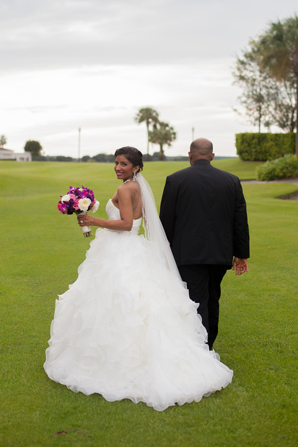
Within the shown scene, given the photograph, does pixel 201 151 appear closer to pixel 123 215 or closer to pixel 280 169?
pixel 123 215

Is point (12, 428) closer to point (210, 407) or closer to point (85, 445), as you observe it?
point (85, 445)

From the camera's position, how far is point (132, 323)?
179 inches

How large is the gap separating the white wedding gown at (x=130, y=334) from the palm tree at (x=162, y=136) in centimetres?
7979

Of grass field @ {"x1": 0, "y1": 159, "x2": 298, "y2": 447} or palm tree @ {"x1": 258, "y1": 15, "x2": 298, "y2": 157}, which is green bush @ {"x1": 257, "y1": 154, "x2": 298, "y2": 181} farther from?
grass field @ {"x1": 0, "y1": 159, "x2": 298, "y2": 447}

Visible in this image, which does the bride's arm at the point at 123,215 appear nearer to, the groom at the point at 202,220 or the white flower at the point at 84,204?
the white flower at the point at 84,204

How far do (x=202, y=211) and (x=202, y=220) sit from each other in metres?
0.09

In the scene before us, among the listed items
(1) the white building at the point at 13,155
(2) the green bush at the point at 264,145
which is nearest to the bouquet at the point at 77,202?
(2) the green bush at the point at 264,145

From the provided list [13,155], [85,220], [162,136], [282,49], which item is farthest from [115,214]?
[13,155]

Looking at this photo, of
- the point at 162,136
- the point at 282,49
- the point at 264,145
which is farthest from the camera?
the point at 162,136

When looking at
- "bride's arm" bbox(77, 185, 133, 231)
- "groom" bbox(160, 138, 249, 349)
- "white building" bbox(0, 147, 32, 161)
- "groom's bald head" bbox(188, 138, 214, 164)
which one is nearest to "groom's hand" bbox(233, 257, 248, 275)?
"groom" bbox(160, 138, 249, 349)

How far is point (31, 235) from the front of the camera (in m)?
15.1

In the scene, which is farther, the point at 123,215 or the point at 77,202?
the point at 77,202

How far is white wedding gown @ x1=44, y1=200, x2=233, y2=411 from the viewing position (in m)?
4.43

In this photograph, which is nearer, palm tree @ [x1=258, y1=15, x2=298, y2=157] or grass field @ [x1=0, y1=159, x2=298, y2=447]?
grass field @ [x1=0, y1=159, x2=298, y2=447]
